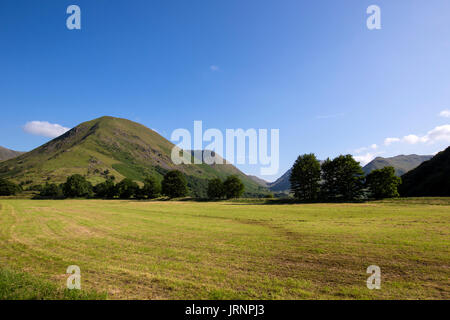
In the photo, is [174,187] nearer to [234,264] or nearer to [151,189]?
[151,189]

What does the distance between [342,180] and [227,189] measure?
172ft

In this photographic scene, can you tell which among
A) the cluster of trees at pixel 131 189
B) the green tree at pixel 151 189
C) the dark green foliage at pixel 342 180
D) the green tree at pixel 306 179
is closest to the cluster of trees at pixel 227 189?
the cluster of trees at pixel 131 189

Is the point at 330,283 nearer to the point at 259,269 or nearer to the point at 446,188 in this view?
the point at 259,269

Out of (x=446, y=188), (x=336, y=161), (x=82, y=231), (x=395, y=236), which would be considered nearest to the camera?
(x=395, y=236)

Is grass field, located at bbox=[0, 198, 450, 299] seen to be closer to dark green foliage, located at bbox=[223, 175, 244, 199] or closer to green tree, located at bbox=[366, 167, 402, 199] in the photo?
green tree, located at bbox=[366, 167, 402, 199]

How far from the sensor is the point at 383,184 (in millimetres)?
66625

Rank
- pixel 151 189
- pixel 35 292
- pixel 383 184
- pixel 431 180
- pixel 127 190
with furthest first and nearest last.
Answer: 1. pixel 127 190
2. pixel 151 189
3. pixel 431 180
4. pixel 383 184
5. pixel 35 292

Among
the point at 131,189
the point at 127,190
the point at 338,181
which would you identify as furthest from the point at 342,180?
the point at 127,190

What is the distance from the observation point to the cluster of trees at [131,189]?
360 ft

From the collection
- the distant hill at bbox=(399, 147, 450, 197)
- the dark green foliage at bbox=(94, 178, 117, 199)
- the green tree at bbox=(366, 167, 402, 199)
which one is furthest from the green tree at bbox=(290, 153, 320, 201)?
the dark green foliage at bbox=(94, 178, 117, 199)

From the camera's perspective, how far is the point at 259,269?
1141 centimetres

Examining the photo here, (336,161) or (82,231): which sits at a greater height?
(336,161)
